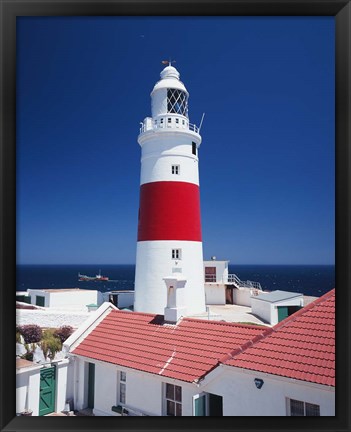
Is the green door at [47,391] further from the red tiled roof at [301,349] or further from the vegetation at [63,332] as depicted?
the red tiled roof at [301,349]

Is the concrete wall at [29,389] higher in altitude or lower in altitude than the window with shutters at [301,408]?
lower

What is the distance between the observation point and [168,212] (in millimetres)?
8484

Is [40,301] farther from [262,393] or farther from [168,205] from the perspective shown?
[262,393]

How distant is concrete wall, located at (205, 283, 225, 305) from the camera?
1355 cm

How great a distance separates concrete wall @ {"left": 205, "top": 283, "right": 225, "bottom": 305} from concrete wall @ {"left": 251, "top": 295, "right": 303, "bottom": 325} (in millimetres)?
2090

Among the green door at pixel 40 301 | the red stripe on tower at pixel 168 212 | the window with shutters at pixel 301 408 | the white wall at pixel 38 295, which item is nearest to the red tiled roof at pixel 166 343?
the window with shutters at pixel 301 408

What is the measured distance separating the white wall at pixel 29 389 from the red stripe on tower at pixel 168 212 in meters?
4.17

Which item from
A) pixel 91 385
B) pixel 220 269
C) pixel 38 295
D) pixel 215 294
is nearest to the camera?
pixel 91 385

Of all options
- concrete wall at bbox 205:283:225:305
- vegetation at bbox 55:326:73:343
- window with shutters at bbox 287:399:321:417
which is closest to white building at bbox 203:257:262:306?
concrete wall at bbox 205:283:225:305

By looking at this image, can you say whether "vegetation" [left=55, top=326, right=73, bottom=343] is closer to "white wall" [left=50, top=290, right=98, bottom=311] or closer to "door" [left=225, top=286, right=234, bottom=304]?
"white wall" [left=50, top=290, right=98, bottom=311]

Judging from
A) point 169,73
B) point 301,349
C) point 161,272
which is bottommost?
point 301,349

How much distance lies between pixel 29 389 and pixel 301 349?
3.83 meters

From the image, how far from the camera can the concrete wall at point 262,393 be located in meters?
3.40

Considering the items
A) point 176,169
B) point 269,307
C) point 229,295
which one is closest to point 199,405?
point 176,169
